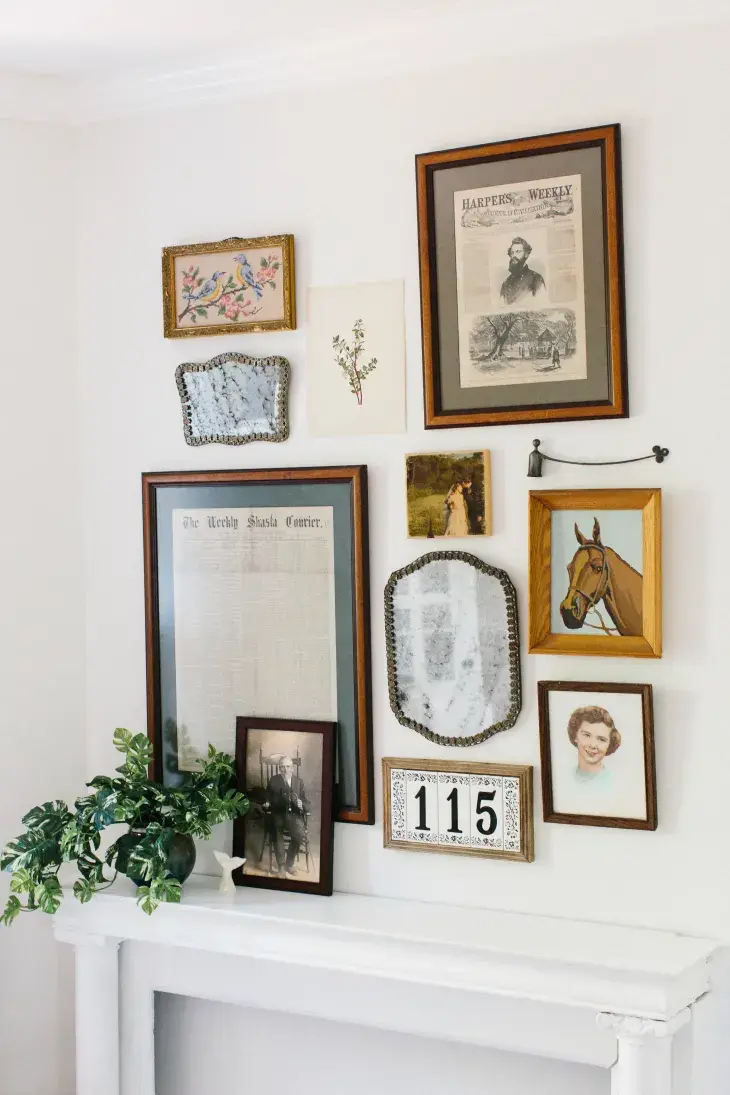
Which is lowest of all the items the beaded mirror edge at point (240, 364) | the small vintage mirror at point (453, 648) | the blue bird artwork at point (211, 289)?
the small vintage mirror at point (453, 648)

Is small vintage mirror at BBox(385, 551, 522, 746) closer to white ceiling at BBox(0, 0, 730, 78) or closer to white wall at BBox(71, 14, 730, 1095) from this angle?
white wall at BBox(71, 14, 730, 1095)

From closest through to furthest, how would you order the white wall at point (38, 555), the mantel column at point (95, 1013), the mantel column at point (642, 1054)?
the mantel column at point (642, 1054), the mantel column at point (95, 1013), the white wall at point (38, 555)

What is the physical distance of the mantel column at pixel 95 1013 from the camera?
6.73ft

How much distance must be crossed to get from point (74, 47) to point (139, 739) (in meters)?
1.25

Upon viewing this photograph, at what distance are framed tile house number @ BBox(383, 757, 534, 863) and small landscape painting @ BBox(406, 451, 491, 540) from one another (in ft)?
1.32

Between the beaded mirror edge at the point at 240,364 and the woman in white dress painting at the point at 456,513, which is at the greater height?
the beaded mirror edge at the point at 240,364

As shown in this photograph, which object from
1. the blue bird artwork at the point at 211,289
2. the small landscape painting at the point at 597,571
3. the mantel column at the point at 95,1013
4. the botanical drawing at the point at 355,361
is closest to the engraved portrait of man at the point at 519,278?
the botanical drawing at the point at 355,361

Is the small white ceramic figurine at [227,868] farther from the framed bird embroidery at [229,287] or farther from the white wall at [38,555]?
the framed bird embroidery at [229,287]

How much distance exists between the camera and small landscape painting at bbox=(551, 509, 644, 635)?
5.82ft

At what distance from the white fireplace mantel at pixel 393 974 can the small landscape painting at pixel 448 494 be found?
654mm

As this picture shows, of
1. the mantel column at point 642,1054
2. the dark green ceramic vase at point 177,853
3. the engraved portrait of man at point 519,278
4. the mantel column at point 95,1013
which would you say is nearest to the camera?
the mantel column at point 642,1054

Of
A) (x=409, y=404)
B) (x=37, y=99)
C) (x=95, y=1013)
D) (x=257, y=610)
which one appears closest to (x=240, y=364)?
(x=409, y=404)

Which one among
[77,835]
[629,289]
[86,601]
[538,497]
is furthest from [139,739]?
[629,289]

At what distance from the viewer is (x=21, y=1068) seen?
217cm
